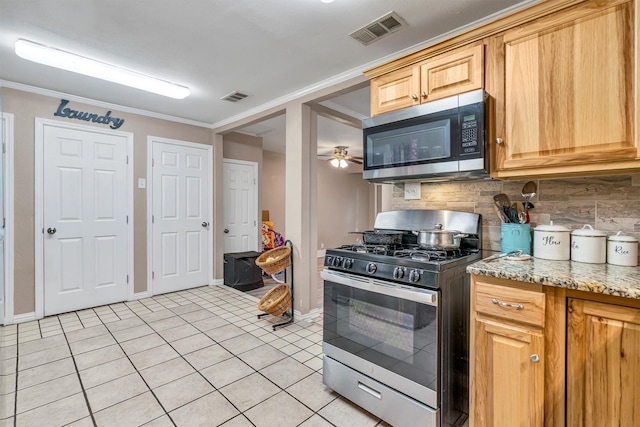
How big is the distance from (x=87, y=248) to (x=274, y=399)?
10.0 feet

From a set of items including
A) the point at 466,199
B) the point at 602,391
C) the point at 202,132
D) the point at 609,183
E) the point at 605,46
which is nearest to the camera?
the point at 602,391

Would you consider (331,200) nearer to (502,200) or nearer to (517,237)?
(502,200)

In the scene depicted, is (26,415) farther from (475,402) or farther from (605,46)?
(605,46)

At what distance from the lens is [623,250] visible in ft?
4.62

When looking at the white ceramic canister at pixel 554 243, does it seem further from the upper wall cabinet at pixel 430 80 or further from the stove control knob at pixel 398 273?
the upper wall cabinet at pixel 430 80

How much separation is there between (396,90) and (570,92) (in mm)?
954

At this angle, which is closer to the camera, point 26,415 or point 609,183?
point 609,183

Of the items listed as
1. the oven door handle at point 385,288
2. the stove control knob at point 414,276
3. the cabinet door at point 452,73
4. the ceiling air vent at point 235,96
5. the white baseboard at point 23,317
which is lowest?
the white baseboard at point 23,317

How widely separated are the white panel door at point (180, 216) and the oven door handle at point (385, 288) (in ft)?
10.1

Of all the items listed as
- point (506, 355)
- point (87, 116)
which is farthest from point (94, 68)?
point (506, 355)

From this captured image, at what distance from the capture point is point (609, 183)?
1.59m

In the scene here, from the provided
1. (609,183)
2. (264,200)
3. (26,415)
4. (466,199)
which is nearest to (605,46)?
(609,183)

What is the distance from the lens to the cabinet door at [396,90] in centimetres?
195

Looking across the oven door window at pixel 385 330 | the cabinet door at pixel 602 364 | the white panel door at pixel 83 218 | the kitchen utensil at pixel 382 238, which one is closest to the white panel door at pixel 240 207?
the white panel door at pixel 83 218
